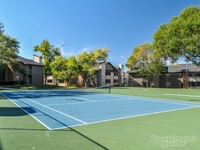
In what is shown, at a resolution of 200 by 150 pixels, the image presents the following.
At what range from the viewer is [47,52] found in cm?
4503

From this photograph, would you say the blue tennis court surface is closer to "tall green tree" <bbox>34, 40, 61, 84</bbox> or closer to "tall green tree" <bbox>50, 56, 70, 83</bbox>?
"tall green tree" <bbox>50, 56, 70, 83</bbox>

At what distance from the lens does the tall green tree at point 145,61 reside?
4291 centimetres

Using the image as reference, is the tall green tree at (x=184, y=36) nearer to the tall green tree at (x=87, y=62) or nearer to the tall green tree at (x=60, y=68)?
the tall green tree at (x=87, y=62)

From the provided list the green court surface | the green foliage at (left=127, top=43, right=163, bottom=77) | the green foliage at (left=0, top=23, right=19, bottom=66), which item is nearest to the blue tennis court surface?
the green court surface

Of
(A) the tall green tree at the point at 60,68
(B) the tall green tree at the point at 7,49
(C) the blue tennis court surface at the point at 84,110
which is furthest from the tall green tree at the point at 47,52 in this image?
(C) the blue tennis court surface at the point at 84,110

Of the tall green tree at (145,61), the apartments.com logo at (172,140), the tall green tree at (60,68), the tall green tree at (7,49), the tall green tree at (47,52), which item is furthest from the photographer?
the tall green tree at (47,52)

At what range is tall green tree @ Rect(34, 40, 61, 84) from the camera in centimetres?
4444

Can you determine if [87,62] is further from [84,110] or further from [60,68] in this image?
[84,110]

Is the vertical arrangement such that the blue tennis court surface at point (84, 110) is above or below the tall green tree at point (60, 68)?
below

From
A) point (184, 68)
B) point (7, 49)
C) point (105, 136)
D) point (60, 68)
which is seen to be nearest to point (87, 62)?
point (60, 68)

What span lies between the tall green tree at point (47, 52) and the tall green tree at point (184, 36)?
75.8ft

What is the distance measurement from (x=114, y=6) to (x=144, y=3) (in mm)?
3753

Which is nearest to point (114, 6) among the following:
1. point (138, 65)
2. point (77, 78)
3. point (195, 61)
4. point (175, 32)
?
point (175, 32)

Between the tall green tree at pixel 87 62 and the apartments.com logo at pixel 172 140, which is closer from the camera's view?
the apartments.com logo at pixel 172 140
